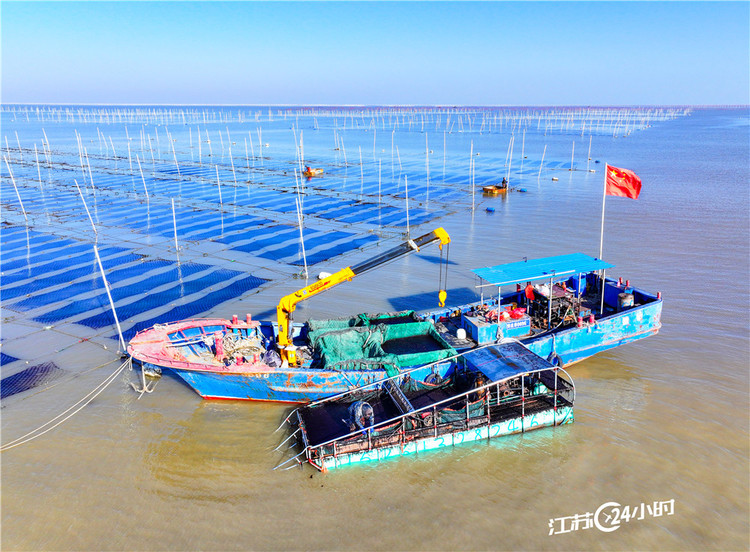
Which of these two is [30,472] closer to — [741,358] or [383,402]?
[383,402]

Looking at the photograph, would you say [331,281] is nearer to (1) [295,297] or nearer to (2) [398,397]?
(1) [295,297]

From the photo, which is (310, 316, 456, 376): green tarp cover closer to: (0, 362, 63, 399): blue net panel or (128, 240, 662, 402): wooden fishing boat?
(128, 240, 662, 402): wooden fishing boat

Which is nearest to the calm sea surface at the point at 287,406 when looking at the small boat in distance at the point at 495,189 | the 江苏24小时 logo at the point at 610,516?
the 江苏24小时 logo at the point at 610,516

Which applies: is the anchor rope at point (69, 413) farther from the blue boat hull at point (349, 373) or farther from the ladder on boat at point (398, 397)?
the ladder on boat at point (398, 397)

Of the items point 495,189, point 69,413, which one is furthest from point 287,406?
point 495,189

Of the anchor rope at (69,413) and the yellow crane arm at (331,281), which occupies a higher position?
the yellow crane arm at (331,281)

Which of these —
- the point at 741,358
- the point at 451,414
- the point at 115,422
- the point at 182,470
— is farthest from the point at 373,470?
the point at 741,358
